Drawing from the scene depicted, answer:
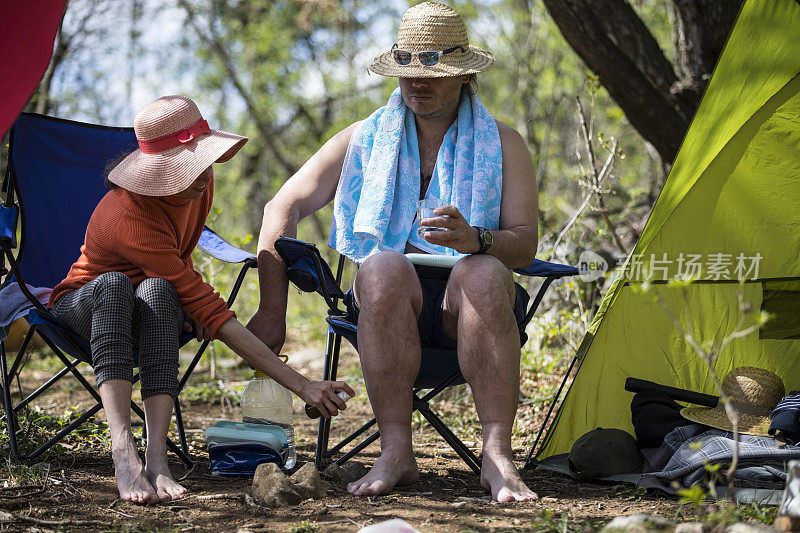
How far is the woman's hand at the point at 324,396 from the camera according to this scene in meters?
2.15

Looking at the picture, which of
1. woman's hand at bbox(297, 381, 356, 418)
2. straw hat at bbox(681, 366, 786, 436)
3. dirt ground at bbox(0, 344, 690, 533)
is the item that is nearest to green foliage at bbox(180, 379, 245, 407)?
dirt ground at bbox(0, 344, 690, 533)

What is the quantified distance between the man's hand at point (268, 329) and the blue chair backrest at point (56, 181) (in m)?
0.84

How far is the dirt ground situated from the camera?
5.79 ft

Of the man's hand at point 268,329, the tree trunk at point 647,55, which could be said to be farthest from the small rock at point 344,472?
the tree trunk at point 647,55

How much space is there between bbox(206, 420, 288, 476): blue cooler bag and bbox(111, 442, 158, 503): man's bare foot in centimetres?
33

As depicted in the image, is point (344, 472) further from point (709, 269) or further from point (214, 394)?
point (214, 394)

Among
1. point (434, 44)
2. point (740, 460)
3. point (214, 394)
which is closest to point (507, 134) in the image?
point (434, 44)

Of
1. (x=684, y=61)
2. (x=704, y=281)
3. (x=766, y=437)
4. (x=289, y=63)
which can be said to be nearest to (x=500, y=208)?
(x=704, y=281)

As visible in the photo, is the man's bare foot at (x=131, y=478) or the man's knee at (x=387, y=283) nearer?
the man's bare foot at (x=131, y=478)

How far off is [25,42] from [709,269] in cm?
220

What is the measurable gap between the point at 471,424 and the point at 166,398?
1.53m

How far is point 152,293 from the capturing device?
2.15 metres

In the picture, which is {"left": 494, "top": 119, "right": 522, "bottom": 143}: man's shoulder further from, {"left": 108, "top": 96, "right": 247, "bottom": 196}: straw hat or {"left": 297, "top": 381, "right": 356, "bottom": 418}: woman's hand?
{"left": 297, "top": 381, "right": 356, "bottom": 418}: woman's hand

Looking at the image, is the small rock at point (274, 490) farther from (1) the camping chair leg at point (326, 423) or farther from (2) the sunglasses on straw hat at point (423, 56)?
(2) the sunglasses on straw hat at point (423, 56)
